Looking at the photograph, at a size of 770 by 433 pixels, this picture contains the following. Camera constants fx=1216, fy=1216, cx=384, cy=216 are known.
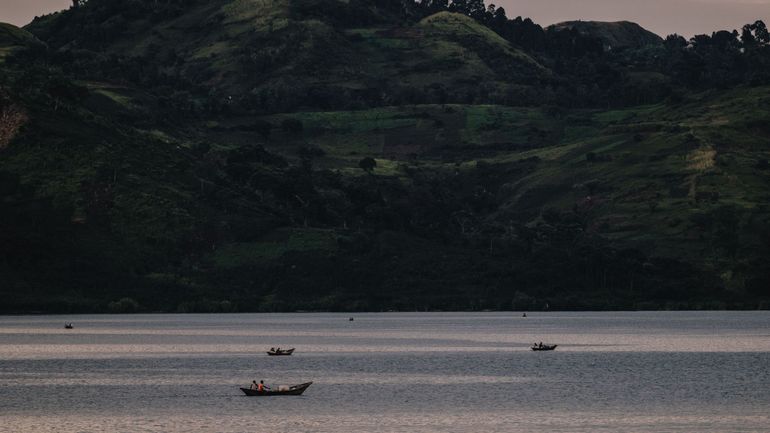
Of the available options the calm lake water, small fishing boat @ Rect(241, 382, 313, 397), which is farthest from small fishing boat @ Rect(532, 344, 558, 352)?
small fishing boat @ Rect(241, 382, 313, 397)

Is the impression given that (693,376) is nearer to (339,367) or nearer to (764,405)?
(764,405)

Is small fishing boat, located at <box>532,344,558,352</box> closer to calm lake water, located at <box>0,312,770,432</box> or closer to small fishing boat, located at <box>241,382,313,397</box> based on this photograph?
calm lake water, located at <box>0,312,770,432</box>

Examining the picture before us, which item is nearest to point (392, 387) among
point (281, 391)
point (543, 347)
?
point (281, 391)

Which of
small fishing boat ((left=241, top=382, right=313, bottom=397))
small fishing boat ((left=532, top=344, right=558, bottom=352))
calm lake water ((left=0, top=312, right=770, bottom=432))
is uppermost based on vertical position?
small fishing boat ((left=241, top=382, right=313, bottom=397))

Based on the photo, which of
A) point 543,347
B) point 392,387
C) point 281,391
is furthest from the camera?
point 543,347

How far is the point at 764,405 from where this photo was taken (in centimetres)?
9450

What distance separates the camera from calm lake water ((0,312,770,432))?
8631 cm

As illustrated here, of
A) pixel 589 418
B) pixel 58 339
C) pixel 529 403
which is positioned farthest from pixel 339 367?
pixel 58 339

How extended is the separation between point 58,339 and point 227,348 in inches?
1423

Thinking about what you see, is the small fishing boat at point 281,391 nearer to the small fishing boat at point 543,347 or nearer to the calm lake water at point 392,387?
the calm lake water at point 392,387

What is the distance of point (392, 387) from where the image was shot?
11325cm

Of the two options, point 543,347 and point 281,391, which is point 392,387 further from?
point 543,347

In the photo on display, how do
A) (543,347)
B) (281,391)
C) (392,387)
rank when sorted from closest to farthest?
(281,391) < (392,387) < (543,347)

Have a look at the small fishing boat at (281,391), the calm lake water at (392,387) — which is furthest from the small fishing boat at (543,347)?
the small fishing boat at (281,391)
